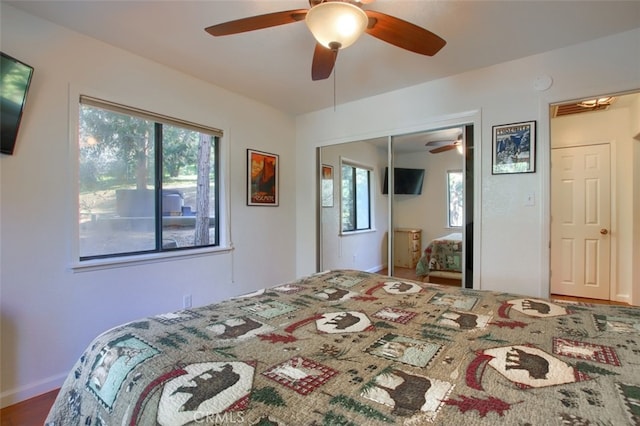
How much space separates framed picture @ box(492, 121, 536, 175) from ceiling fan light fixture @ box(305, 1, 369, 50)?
188 cm

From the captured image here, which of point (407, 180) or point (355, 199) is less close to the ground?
point (407, 180)

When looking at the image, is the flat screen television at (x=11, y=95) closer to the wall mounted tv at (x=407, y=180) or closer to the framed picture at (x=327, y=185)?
the framed picture at (x=327, y=185)

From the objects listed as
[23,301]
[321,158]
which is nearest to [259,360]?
[23,301]

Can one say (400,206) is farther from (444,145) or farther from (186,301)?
(186,301)

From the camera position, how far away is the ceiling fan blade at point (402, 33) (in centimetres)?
153

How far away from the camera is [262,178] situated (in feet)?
11.9

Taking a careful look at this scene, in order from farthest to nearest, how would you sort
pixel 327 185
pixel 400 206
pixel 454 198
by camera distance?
pixel 327 185
pixel 400 206
pixel 454 198

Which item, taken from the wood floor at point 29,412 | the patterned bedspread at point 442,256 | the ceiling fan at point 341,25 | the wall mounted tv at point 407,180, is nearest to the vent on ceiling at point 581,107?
the wall mounted tv at point 407,180

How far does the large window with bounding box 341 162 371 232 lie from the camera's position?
3.98 meters

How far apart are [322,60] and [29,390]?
289 centimetres

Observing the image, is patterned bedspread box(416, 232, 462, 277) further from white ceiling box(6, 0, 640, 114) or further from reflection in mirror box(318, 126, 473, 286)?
white ceiling box(6, 0, 640, 114)

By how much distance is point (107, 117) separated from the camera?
243cm

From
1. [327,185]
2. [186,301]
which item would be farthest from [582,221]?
[186,301]

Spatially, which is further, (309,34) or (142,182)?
(142,182)
